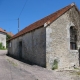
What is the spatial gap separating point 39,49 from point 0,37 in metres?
33.8

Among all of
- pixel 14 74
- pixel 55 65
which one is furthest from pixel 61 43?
pixel 14 74

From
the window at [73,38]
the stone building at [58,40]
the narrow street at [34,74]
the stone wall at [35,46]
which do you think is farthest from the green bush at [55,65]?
the window at [73,38]

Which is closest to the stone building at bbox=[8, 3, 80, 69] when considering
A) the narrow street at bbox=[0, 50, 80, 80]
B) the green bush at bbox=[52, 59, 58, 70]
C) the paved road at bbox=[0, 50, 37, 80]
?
the green bush at bbox=[52, 59, 58, 70]

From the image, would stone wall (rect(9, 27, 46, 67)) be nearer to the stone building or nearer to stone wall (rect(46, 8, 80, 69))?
the stone building

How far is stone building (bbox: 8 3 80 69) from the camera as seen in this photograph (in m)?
14.1

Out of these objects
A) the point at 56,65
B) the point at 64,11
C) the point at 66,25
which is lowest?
the point at 56,65

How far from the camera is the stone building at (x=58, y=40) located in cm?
1409

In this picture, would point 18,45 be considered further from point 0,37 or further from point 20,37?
point 0,37

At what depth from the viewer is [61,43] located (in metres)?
14.8

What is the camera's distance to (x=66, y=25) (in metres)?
15.3

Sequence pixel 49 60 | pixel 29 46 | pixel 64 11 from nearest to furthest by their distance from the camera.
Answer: pixel 49 60, pixel 64 11, pixel 29 46

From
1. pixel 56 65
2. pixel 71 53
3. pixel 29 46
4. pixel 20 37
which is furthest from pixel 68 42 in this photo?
pixel 20 37

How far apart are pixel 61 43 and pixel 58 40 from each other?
0.41 m

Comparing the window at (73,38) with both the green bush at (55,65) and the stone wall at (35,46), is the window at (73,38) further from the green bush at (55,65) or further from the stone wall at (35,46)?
the stone wall at (35,46)
